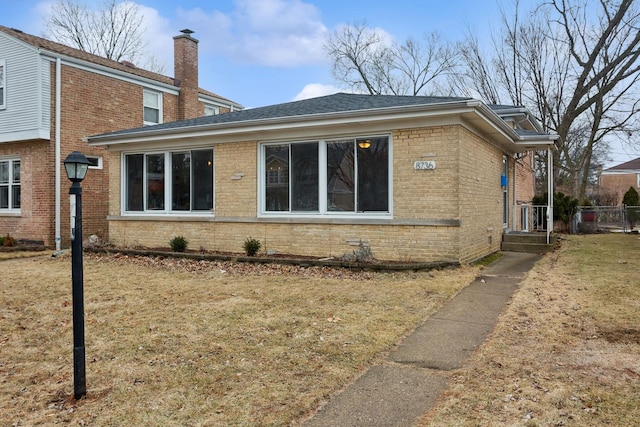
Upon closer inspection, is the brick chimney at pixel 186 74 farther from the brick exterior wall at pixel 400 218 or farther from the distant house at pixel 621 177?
the distant house at pixel 621 177

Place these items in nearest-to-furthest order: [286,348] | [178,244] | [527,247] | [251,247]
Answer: [286,348], [251,247], [178,244], [527,247]

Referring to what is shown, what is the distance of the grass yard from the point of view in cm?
344

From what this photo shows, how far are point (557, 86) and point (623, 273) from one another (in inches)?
819

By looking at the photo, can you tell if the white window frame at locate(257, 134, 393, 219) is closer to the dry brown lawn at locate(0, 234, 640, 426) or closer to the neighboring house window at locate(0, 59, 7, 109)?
the dry brown lawn at locate(0, 234, 640, 426)

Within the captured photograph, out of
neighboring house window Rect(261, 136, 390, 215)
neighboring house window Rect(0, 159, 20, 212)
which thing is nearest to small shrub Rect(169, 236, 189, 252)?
neighboring house window Rect(261, 136, 390, 215)

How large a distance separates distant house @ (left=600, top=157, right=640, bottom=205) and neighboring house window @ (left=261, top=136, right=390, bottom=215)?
4456 cm

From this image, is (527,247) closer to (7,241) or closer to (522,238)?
(522,238)

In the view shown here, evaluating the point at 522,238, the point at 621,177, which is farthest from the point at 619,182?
the point at 522,238

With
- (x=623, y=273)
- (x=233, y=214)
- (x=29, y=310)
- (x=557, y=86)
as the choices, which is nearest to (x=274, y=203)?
(x=233, y=214)

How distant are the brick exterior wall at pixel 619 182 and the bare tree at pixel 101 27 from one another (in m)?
43.8

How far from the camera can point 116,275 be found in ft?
29.8

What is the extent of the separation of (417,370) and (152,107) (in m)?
16.6

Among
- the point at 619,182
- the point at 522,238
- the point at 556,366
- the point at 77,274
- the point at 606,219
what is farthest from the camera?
the point at 619,182

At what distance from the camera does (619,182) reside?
4806 cm
